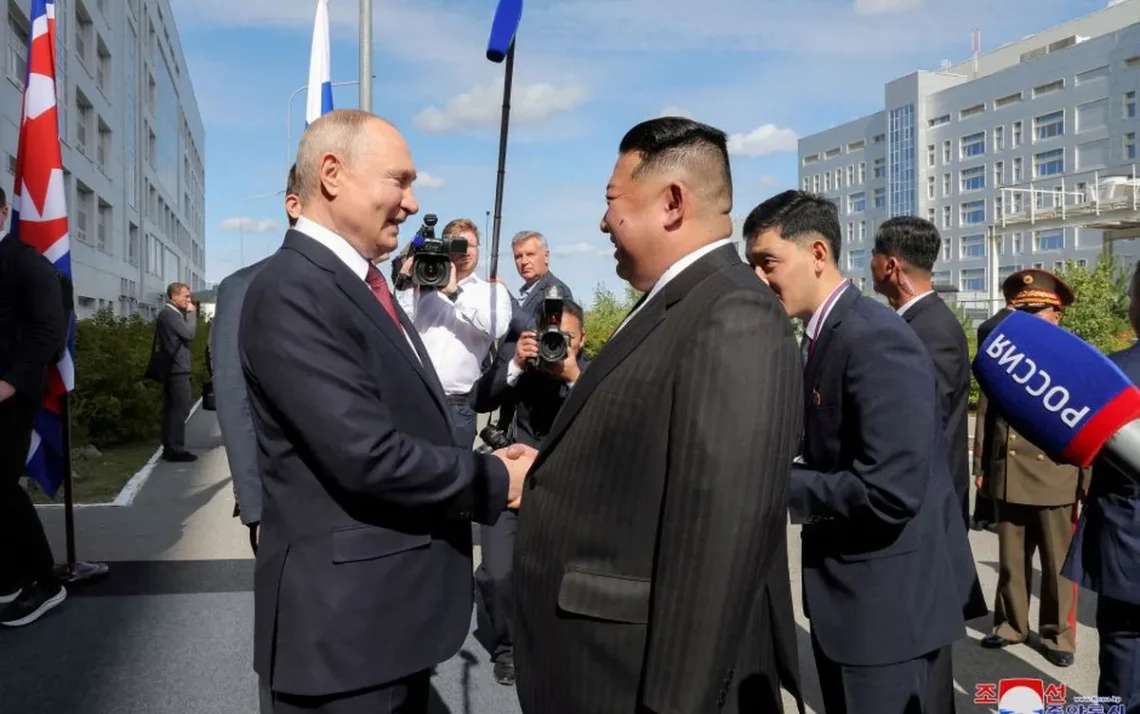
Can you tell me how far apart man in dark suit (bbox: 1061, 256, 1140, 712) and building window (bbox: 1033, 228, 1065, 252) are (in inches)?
3202

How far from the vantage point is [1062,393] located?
1503mm

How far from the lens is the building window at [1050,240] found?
75750 millimetres

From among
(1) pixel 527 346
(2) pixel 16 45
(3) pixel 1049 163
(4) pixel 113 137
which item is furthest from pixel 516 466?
(3) pixel 1049 163

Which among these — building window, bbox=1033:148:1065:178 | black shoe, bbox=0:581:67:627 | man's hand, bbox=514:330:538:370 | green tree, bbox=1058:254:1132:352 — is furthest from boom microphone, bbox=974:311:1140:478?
building window, bbox=1033:148:1065:178

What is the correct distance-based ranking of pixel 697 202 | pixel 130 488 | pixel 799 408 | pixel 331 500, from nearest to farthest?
pixel 799 408 < pixel 697 202 < pixel 331 500 < pixel 130 488

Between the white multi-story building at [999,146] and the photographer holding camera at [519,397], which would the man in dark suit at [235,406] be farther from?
the white multi-story building at [999,146]

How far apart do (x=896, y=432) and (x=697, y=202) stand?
1059 millimetres

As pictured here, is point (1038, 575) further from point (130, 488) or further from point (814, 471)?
point (130, 488)

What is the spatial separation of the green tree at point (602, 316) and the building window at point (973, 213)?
58960mm

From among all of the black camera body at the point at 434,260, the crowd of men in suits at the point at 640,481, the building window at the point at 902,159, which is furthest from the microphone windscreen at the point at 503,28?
the building window at the point at 902,159

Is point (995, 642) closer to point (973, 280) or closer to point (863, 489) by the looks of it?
point (863, 489)

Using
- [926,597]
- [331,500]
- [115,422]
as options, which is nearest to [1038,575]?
[926,597]

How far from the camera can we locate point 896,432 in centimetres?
269

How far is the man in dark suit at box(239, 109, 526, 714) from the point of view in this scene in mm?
2221
